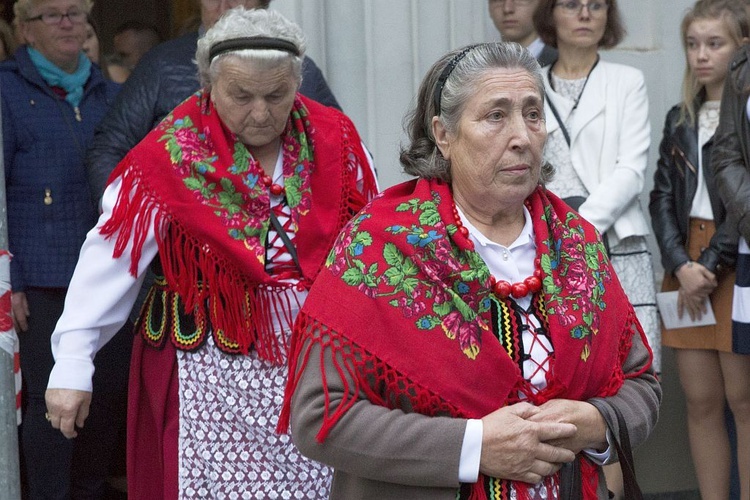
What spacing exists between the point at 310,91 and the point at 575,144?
3.70 feet

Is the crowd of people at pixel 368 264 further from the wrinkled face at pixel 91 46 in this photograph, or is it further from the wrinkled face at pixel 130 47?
the wrinkled face at pixel 130 47

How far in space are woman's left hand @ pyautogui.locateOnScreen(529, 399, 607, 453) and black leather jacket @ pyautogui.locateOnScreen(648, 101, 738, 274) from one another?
2.45 metres

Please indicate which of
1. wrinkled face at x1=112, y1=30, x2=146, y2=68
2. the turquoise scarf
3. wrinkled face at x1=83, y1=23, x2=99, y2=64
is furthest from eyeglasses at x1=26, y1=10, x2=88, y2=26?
wrinkled face at x1=112, y1=30, x2=146, y2=68

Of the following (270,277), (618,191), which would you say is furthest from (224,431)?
(618,191)

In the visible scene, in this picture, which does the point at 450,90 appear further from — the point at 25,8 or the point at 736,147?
the point at 25,8

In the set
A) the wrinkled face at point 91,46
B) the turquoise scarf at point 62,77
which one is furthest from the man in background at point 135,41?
the turquoise scarf at point 62,77

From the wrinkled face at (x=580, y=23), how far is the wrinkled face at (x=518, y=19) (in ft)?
0.79

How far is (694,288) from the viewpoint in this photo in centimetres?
504

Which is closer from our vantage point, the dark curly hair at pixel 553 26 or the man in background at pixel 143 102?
the man in background at pixel 143 102

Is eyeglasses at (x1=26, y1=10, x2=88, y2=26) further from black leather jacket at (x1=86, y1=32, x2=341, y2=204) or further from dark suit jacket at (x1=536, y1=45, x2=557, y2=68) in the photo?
dark suit jacket at (x1=536, y1=45, x2=557, y2=68)

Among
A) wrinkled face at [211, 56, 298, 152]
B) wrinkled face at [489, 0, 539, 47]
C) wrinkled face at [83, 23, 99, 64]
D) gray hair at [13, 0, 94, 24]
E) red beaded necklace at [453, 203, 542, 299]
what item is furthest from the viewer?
wrinkled face at [83, 23, 99, 64]

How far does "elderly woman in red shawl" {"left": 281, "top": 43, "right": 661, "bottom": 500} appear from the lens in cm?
255

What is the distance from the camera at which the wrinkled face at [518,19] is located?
211 inches

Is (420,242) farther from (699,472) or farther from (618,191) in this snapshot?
(699,472)
